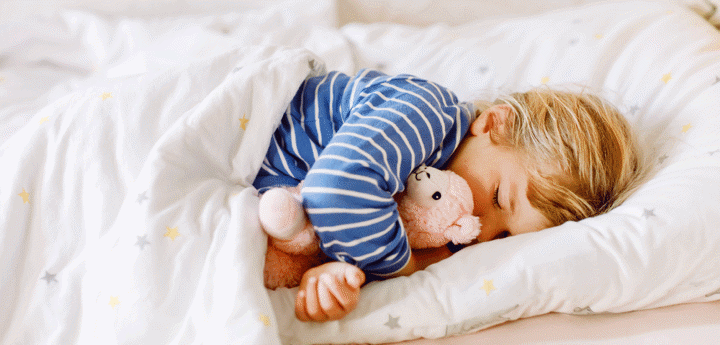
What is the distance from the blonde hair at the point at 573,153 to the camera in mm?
771

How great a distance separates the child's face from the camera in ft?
2.54

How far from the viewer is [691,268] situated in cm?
70

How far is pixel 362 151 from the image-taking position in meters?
0.68

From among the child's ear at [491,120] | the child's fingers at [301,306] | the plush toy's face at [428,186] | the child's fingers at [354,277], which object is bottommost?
the child's fingers at [301,306]

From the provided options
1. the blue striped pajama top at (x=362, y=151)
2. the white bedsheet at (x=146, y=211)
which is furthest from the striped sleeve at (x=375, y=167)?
the white bedsheet at (x=146, y=211)

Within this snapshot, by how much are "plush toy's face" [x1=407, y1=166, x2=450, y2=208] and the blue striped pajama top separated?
0.06 feet

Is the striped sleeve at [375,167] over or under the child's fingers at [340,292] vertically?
over

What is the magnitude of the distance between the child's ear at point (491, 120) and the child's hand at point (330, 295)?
330 mm

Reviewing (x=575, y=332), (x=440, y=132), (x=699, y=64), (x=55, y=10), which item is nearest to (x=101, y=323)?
(x=440, y=132)

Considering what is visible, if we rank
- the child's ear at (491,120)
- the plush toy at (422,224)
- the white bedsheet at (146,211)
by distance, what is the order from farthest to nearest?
the child's ear at (491,120), the plush toy at (422,224), the white bedsheet at (146,211)

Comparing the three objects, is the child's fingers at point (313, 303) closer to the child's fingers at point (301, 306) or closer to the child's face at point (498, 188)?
the child's fingers at point (301, 306)

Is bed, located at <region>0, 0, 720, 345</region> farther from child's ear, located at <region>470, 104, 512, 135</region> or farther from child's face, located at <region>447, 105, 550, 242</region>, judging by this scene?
child's ear, located at <region>470, 104, 512, 135</region>

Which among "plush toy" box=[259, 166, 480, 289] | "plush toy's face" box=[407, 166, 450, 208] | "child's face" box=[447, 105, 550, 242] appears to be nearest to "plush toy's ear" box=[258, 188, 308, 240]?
"plush toy" box=[259, 166, 480, 289]

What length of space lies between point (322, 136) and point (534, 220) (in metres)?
0.37
